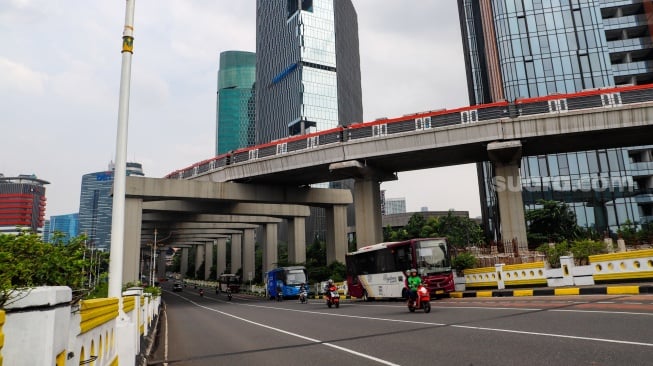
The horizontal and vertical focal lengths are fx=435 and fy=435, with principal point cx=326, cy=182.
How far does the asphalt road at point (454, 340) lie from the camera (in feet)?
23.0

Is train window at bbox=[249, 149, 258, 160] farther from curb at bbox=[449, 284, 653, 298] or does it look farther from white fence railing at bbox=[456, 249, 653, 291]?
curb at bbox=[449, 284, 653, 298]

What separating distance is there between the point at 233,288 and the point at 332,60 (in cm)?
8361

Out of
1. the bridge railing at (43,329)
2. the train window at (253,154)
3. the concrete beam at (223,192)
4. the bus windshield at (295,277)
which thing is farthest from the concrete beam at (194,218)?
the bridge railing at (43,329)

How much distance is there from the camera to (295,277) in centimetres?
3841

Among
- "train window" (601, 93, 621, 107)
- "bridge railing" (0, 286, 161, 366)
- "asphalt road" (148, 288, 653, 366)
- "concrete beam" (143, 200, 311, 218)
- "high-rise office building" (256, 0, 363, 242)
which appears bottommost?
"asphalt road" (148, 288, 653, 366)

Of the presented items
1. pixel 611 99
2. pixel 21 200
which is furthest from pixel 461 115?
pixel 21 200

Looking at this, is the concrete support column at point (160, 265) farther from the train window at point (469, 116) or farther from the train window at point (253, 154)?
the train window at point (469, 116)

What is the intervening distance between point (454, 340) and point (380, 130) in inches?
952

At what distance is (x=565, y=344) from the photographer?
748cm

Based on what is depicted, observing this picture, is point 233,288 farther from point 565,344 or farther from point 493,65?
point 565,344

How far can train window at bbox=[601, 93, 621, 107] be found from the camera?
2680 cm

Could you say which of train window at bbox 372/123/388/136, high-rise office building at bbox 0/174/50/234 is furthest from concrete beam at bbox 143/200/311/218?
high-rise office building at bbox 0/174/50/234

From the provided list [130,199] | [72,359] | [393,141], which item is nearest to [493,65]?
[393,141]

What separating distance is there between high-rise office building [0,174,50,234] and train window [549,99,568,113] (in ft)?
501
